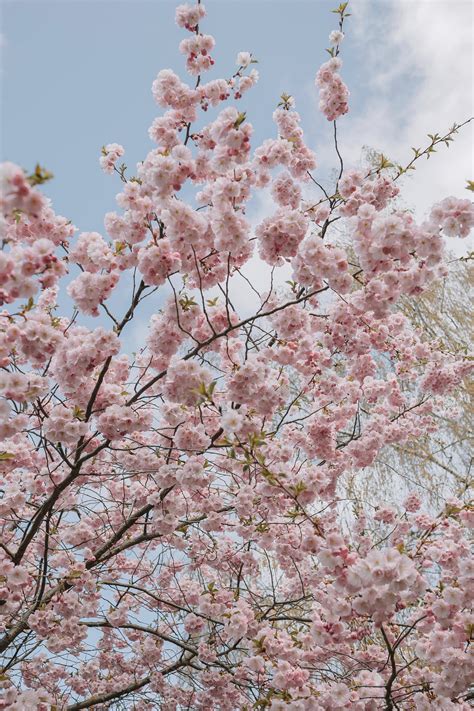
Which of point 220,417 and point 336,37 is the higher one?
point 336,37

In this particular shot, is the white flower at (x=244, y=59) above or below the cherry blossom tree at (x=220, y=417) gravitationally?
above

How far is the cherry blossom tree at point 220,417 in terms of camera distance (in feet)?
8.50

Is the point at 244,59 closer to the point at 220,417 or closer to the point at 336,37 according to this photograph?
the point at 336,37

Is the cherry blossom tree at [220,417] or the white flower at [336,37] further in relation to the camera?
the white flower at [336,37]

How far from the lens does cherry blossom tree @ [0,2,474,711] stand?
259 centimetres

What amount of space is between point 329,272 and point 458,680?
204 centimetres

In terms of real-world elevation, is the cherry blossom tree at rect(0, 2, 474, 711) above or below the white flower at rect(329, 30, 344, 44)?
below

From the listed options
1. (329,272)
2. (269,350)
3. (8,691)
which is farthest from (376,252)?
(8,691)

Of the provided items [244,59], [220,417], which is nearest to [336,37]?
[244,59]

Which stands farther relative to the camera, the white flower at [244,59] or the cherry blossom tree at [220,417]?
the white flower at [244,59]

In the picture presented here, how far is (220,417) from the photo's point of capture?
3.57 metres

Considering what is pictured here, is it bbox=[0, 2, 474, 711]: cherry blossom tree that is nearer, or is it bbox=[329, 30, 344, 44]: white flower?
bbox=[0, 2, 474, 711]: cherry blossom tree

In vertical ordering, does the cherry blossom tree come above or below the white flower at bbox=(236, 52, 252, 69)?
below

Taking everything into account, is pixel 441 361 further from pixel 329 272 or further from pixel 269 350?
pixel 329 272
